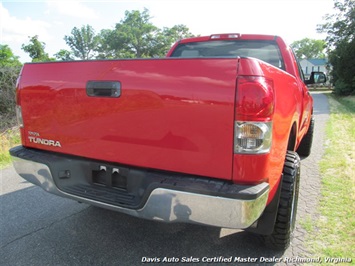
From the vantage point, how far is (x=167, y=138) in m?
1.99

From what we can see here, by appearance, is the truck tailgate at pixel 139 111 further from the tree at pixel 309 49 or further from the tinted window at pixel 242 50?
the tree at pixel 309 49

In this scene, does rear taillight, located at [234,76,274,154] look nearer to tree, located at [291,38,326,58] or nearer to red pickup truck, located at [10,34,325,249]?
red pickup truck, located at [10,34,325,249]

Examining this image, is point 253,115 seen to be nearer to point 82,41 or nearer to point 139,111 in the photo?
point 139,111

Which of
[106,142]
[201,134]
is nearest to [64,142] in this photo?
[106,142]

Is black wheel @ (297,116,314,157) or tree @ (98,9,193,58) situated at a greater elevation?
tree @ (98,9,193,58)

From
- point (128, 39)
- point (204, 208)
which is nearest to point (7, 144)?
point (204, 208)

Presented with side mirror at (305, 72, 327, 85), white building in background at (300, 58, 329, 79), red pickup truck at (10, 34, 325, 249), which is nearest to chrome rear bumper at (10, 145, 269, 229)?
red pickup truck at (10, 34, 325, 249)

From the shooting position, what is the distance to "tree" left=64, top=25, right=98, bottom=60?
219 feet

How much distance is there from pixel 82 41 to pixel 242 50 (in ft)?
230

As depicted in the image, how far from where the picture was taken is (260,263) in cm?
241

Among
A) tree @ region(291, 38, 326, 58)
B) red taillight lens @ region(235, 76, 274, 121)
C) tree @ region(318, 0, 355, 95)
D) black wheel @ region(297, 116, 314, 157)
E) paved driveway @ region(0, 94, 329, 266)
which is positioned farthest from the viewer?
tree @ region(291, 38, 326, 58)

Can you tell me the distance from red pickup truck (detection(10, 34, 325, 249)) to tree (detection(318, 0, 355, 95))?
1214 inches

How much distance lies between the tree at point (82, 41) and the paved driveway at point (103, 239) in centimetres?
6931

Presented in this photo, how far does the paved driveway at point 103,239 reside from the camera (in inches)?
97.5
